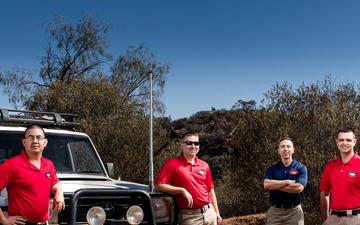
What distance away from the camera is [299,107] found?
14875 mm

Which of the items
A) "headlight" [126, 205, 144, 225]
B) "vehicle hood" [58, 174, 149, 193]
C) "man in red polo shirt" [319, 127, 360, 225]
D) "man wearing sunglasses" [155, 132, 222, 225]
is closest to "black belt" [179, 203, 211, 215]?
"man wearing sunglasses" [155, 132, 222, 225]

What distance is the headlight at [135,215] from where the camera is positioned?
219 inches

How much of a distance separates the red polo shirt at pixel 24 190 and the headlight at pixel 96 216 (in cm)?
40

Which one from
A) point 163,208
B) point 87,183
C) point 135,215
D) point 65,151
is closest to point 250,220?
point 65,151

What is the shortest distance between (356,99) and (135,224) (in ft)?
31.3

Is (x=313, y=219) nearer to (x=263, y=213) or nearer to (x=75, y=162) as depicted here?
(x=263, y=213)

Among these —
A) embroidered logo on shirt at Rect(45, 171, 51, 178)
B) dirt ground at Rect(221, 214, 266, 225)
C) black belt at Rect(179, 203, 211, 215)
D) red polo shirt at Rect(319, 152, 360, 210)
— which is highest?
embroidered logo on shirt at Rect(45, 171, 51, 178)

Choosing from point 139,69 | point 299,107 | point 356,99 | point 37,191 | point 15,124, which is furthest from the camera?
point 139,69

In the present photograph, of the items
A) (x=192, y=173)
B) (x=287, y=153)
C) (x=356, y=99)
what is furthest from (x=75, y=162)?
(x=356, y=99)

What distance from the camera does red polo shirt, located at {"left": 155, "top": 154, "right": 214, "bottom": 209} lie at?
6.47 metres

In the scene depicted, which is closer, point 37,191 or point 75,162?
point 37,191

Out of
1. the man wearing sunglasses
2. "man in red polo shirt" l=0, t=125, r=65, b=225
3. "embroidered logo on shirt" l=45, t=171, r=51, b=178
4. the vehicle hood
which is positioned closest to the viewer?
"man in red polo shirt" l=0, t=125, r=65, b=225

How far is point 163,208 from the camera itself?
627cm

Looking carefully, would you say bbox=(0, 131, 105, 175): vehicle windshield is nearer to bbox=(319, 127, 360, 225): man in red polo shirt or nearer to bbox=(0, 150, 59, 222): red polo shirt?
bbox=(0, 150, 59, 222): red polo shirt
